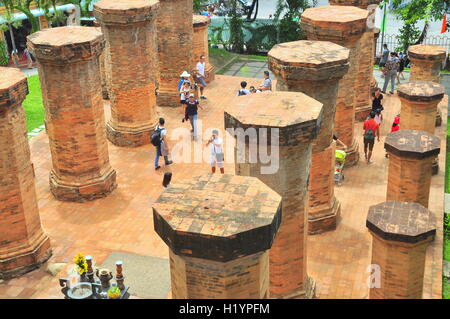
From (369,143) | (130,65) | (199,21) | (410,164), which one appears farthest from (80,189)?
(199,21)

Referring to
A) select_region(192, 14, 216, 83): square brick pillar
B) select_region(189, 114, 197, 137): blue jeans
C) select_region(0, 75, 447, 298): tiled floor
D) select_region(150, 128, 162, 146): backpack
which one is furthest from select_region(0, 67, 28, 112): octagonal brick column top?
select_region(192, 14, 216, 83): square brick pillar

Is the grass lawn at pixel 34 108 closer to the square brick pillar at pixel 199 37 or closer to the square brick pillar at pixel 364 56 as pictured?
the square brick pillar at pixel 199 37

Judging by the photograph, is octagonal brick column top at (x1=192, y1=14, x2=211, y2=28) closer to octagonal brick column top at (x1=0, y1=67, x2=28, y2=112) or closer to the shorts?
the shorts

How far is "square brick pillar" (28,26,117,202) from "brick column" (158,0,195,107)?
5507 mm

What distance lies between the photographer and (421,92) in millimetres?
14578

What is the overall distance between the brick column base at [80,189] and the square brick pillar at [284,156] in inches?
208

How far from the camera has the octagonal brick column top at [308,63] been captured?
36.5 feet

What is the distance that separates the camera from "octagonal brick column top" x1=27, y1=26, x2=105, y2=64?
12.4 meters

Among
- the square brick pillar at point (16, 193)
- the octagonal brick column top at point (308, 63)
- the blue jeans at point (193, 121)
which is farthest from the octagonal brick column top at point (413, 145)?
the square brick pillar at point (16, 193)

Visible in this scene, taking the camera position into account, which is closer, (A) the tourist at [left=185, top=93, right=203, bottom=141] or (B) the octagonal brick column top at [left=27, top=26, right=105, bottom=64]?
(B) the octagonal brick column top at [left=27, top=26, right=105, bottom=64]

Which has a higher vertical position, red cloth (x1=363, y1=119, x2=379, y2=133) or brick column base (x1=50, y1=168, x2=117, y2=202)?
red cloth (x1=363, y1=119, x2=379, y2=133)
